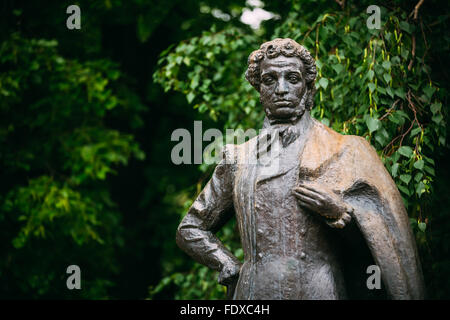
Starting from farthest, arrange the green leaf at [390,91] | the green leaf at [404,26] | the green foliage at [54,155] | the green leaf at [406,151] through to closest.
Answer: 1. the green foliage at [54,155]
2. the green leaf at [404,26]
3. the green leaf at [390,91]
4. the green leaf at [406,151]

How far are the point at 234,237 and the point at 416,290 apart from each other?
4173 millimetres

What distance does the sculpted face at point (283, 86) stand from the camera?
4.29 meters

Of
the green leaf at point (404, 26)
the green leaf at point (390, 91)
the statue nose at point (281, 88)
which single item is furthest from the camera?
the green leaf at point (404, 26)

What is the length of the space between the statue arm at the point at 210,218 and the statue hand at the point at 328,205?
0.68 metres

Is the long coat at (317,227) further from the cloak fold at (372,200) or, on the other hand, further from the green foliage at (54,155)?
the green foliage at (54,155)

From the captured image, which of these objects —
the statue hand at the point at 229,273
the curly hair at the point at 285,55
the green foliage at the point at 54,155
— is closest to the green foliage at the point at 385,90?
the curly hair at the point at 285,55

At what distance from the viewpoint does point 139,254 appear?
10750mm

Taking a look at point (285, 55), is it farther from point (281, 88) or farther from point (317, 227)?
point (317, 227)

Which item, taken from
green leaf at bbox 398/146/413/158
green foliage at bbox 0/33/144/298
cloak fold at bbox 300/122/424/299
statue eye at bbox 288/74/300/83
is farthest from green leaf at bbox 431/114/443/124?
green foliage at bbox 0/33/144/298

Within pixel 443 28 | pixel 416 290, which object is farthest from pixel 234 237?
pixel 416 290

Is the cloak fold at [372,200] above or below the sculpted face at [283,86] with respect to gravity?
below

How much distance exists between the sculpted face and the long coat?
5.2 inches

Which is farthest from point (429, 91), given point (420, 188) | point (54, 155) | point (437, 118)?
point (54, 155)

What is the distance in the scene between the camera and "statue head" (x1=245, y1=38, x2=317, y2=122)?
4.30m
